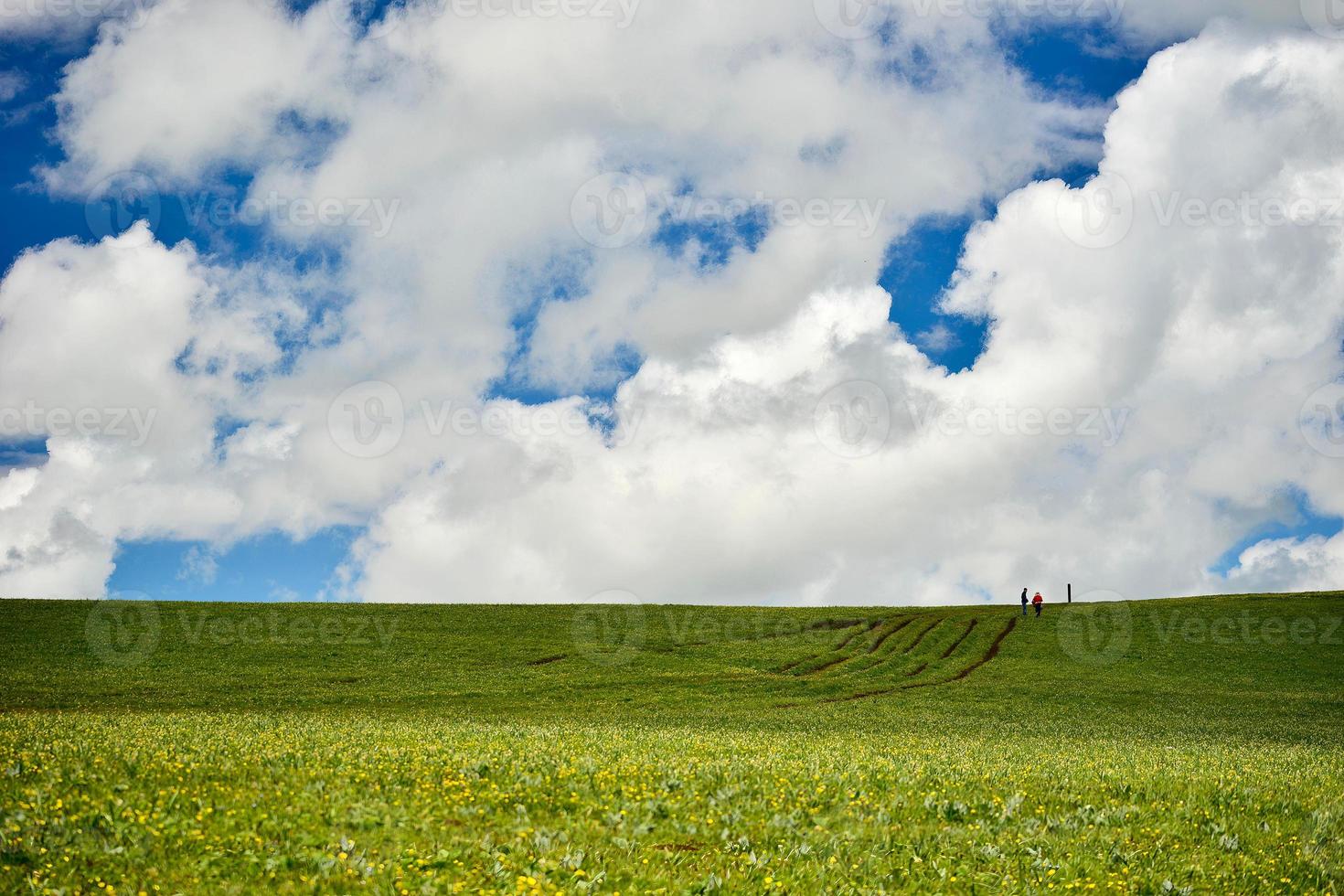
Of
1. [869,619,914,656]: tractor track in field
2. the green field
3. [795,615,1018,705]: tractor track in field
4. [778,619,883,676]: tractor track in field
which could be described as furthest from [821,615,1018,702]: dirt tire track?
[869,619,914,656]: tractor track in field

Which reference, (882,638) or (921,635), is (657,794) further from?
(921,635)

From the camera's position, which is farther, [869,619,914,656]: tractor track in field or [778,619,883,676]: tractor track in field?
[869,619,914,656]: tractor track in field

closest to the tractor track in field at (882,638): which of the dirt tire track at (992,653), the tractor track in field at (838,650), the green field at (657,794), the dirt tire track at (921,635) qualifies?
the tractor track in field at (838,650)

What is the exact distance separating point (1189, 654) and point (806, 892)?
65.7 metres

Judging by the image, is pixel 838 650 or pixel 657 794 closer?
pixel 657 794

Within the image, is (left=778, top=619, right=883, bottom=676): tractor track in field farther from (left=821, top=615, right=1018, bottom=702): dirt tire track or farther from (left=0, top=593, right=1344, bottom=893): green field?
(left=0, top=593, right=1344, bottom=893): green field

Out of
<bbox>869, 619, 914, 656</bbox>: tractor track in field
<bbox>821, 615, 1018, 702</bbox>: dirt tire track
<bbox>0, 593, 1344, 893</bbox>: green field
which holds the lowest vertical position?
<bbox>0, 593, 1344, 893</bbox>: green field

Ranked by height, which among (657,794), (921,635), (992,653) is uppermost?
(921,635)

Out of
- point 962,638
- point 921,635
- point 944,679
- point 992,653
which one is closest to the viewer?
point 944,679

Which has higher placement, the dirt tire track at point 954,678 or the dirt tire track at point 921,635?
the dirt tire track at point 921,635

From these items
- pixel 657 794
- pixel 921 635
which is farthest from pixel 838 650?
pixel 657 794

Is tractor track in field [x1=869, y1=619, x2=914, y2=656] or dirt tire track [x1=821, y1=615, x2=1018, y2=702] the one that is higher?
tractor track in field [x1=869, y1=619, x2=914, y2=656]

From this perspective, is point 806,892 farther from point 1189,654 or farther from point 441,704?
point 1189,654

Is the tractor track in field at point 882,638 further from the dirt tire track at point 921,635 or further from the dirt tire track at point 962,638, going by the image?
the dirt tire track at point 962,638
